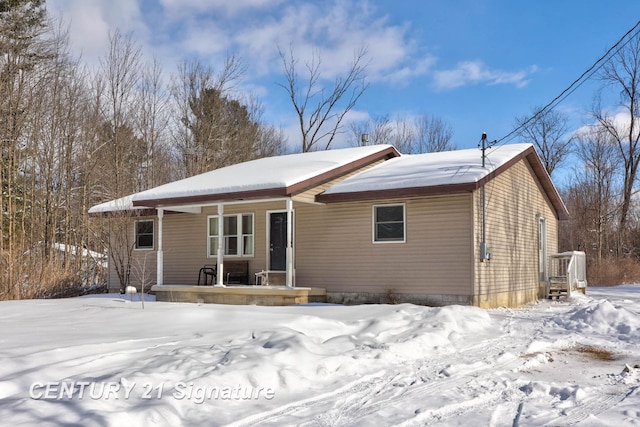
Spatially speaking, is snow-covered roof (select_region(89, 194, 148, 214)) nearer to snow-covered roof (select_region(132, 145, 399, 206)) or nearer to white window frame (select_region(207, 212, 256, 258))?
snow-covered roof (select_region(132, 145, 399, 206))

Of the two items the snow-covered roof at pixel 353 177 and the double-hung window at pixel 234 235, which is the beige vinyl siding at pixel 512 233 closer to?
the snow-covered roof at pixel 353 177

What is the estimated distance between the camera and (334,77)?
30.6 m

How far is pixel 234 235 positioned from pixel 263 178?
2793 mm

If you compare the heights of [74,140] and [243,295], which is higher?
[74,140]

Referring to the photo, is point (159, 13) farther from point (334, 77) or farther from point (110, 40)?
point (334, 77)

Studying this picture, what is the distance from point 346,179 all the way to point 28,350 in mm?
9611

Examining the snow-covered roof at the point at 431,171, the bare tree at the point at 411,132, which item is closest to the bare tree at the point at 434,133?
the bare tree at the point at 411,132

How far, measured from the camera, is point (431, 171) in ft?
42.7

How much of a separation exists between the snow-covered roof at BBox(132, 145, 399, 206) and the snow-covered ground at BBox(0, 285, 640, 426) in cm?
428

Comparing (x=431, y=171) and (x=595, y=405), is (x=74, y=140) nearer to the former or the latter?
(x=431, y=171)

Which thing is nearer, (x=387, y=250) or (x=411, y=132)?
(x=387, y=250)

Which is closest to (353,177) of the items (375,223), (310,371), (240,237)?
(375,223)

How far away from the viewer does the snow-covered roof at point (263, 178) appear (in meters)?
12.9

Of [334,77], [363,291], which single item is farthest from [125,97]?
[363,291]
